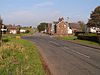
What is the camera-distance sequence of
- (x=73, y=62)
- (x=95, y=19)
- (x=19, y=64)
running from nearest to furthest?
1. (x=19, y=64)
2. (x=73, y=62)
3. (x=95, y=19)

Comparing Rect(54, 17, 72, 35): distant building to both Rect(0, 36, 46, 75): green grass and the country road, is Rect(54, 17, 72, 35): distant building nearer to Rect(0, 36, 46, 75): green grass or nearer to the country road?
the country road

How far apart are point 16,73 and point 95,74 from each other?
4.31 m

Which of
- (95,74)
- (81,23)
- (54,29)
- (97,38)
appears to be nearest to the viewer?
(95,74)

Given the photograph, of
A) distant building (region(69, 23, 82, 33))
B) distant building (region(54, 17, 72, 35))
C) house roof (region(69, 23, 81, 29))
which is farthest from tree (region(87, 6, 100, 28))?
house roof (region(69, 23, 81, 29))

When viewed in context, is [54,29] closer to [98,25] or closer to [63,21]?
[63,21]

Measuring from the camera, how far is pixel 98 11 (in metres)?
99.6

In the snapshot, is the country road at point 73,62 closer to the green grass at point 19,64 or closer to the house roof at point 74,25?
the green grass at point 19,64

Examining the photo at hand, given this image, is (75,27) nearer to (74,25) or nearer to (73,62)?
(74,25)

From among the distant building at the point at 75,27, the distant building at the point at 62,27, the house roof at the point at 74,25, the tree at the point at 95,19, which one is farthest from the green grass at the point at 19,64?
the house roof at the point at 74,25

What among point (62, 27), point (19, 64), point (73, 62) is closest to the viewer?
point (19, 64)

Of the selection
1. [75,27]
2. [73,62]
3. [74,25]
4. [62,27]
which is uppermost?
[74,25]

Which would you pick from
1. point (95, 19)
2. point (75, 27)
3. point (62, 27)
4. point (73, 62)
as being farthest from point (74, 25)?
point (73, 62)

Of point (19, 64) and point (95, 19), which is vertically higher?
point (95, 19)

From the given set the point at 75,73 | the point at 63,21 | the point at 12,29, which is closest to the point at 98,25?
the point at 63,21
